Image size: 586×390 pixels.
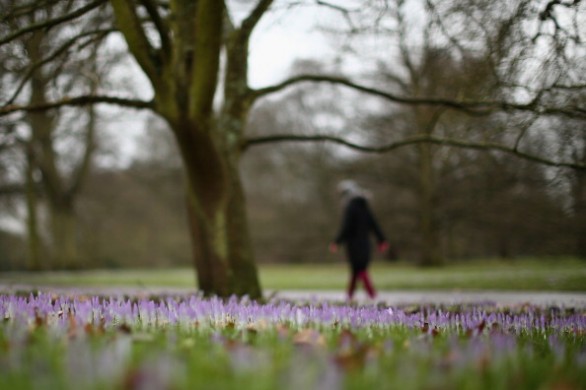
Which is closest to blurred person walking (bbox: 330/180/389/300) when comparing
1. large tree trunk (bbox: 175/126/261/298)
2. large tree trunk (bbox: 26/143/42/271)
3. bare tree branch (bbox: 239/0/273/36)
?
large tree trunk (bbox: 175/126/261/298)

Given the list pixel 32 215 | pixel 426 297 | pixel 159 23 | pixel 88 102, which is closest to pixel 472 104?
pixel 159 23

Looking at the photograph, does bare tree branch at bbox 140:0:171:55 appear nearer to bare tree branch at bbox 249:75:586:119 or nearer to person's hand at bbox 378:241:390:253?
bare tree branch at bbox 249:75:586:119

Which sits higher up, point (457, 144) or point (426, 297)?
point (457, 144)

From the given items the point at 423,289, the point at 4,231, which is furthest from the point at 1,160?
the point at 423,289

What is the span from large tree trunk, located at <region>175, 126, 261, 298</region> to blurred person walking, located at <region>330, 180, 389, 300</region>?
3.03m

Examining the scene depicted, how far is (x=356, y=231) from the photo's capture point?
1091cm

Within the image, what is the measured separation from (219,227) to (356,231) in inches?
152

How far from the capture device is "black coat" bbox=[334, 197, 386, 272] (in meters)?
10.6

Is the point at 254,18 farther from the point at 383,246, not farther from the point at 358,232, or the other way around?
the point at 358,232

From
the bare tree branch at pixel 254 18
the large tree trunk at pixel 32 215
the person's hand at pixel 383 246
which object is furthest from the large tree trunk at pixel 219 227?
the large tree trunk at pixel 32 215

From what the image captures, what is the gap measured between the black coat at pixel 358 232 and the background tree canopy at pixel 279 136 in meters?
1.17

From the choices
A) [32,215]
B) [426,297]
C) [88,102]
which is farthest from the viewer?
[32,215]

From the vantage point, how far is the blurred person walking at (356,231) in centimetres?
1063

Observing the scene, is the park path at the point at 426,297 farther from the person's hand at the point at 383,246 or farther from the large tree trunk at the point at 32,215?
the large tree trunk at the point at 32,215
